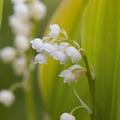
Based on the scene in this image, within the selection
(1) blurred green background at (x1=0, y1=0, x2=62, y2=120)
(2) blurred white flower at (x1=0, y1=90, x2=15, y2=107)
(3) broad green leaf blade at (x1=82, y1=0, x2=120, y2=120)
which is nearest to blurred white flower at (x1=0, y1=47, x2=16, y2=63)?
(2) blurred white flower at (x1=0, y1=90, x2=15, y2=107)

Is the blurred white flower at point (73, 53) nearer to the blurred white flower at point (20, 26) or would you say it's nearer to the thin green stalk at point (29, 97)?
the thin green stalk at point (29, 97)

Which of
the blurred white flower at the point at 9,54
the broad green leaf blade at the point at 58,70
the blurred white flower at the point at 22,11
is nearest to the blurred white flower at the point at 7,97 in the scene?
the blurred white flower at the point at 9,54

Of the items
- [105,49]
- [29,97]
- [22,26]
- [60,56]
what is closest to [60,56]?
[60,56]

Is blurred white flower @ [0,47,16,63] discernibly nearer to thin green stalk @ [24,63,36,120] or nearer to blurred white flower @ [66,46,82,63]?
thin green stalk @ [24,63,36,120]

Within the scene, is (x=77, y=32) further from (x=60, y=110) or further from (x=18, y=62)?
(x=18, y=62)

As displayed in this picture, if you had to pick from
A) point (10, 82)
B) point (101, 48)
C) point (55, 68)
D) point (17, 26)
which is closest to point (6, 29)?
point (10, 82)
